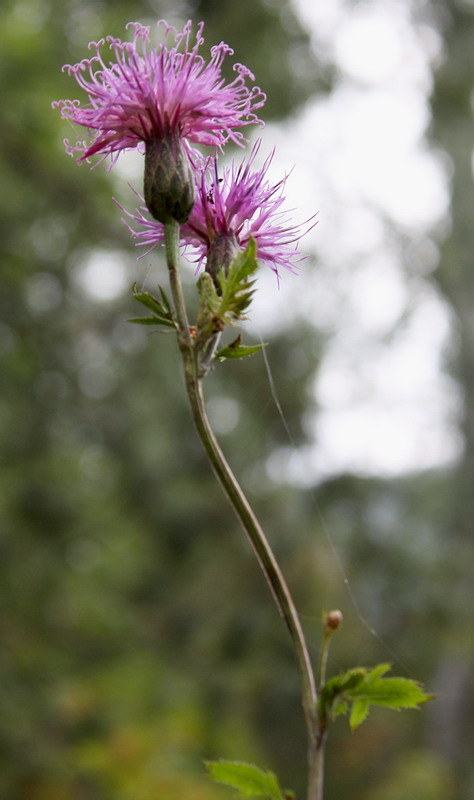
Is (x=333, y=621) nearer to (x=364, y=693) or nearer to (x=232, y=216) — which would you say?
(x=364, y=693)

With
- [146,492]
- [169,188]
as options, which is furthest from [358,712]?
[146,492]

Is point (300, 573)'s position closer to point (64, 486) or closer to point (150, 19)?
point (64, 486)

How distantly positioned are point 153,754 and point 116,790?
1.56 feet

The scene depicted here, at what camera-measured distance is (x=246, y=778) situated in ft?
2.00

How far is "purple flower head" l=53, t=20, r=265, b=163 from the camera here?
A: 65 centimetres

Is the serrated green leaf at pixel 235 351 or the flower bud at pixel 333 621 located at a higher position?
the serrated green leaf at pixel 235 351

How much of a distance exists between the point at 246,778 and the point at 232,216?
44 cm

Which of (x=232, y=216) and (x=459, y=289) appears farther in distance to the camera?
(x=459, y=289)

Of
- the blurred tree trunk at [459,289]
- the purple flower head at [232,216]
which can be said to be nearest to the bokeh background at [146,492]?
the blurred tree trunk at [459,289]

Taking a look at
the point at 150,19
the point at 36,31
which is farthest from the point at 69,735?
the point at 150,19

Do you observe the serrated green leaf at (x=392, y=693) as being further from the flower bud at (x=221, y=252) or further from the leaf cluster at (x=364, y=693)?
the flower bud at (x=221, y=252)

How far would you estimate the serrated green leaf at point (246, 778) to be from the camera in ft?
1.90

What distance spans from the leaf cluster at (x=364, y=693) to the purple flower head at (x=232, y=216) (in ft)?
1.05

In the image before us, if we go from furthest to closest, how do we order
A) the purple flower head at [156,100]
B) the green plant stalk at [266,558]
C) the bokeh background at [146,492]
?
the bokeh background at [146,492]
the purple flower head at [156,100]
the green plant stalk at [266,558]
